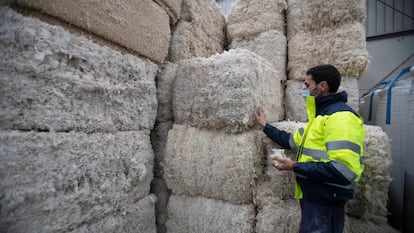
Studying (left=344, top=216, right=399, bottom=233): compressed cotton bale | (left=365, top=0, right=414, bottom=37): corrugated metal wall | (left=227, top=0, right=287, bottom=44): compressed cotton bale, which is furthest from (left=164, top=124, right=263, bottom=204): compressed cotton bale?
(left=365, top=0, right=414, bottom=37): corrugated metal wall

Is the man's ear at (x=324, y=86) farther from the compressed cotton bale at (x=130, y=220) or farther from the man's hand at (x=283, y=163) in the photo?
the compressed cotton bale at (x=130, y=220)

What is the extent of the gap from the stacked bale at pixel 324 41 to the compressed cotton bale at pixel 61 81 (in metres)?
1.32

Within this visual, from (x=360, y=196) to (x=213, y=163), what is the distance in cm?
80

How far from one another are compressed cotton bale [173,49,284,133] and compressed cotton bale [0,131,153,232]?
14.5 inches

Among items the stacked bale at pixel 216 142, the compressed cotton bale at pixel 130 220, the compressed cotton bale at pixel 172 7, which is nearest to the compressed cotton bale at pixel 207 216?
the stacked bale at pixel 216 142

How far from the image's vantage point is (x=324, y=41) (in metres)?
1.60

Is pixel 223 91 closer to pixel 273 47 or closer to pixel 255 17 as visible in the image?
pixel 273 47

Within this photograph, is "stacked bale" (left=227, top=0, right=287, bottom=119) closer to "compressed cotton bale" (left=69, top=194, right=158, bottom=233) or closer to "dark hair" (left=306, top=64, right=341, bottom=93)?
"dark hair" (left=306, top=64, right=341, bottom=93)

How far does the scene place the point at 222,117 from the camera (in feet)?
3.55

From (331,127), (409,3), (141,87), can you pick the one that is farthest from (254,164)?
(409,3)

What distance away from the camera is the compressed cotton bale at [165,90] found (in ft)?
4.44

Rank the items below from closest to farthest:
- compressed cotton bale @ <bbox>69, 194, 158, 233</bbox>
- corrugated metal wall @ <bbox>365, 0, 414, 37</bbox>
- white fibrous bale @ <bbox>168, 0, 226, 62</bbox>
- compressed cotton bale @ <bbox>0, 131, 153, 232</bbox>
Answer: compressed cotton bale @ <bbox>0, 131, 153, 232</bbox>, compressed cotton bale @ <bbox>69, 194, 158, 233</bbox>, white fibrous bale @ <bbox>168, 0, 226, 62</bbox>, corrugated metal wall @ <bbox>365, 0, 414, 37</bbox>

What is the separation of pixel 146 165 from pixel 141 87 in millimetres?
473

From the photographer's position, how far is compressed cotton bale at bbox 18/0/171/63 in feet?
2.56
